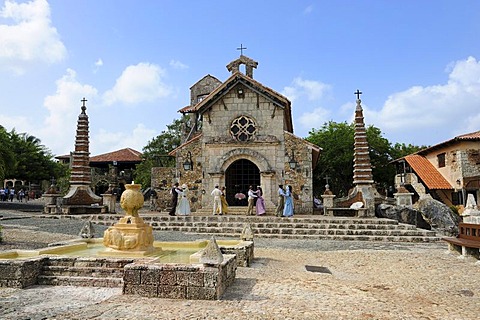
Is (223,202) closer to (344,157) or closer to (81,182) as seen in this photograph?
(81,182)

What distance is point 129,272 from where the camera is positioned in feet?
18.9

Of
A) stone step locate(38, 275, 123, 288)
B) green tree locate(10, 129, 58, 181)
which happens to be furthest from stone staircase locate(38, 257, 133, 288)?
green tree locate(10, 129, 58, 181)

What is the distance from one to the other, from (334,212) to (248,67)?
1075 cm

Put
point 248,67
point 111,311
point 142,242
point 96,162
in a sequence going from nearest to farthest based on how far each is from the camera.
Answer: point 111,311, point 142,242, point 248,67, point 96,162

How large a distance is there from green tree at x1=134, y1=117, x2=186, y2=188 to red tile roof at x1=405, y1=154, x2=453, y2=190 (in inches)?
831

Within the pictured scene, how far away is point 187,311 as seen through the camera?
490 cm

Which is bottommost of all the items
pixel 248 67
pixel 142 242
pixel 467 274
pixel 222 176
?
pixel 467 274

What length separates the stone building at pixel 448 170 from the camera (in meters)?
26.4

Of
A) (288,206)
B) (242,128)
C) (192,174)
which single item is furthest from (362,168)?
(192,174)

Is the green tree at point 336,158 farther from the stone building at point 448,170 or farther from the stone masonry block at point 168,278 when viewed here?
the stone masonry block at point 168,278

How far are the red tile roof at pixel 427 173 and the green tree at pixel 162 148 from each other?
21.1 meters

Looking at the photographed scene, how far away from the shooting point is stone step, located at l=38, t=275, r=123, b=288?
641cm

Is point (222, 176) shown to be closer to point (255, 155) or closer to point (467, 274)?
point (255, 155)

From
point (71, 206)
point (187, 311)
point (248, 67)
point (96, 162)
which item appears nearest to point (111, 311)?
point (187, 311)
